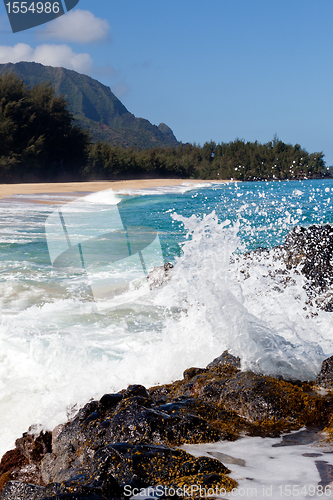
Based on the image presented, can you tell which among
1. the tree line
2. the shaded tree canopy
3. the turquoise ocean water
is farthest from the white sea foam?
the shaded tree canopy

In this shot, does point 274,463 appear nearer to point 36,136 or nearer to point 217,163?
point 36,136

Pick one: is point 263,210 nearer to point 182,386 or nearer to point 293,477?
point 182,386

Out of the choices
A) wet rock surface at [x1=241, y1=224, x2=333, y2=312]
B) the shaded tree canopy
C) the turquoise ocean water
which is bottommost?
the turquoise ocean water

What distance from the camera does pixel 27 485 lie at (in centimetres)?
199

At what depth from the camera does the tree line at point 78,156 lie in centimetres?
3491

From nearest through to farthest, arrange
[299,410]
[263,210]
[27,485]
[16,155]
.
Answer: [27,485], [299,410], [263,210], [16,155]

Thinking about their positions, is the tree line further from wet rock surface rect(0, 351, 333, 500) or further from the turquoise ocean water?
wet rock surface rect(0, 351, 333, 500)

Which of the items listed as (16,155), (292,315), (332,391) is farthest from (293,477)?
(16,155)

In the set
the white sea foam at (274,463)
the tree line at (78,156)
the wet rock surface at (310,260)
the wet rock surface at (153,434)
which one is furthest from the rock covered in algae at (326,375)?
the tree line at (78,156)

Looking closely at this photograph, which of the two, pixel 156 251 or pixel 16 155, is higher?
pixel 16 155

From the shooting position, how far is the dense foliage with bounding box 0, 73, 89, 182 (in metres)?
33.8

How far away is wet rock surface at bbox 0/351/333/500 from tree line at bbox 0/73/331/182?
107ft

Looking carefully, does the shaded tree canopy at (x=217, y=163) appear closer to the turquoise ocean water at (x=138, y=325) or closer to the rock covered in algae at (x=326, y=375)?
the turquoise ocean water at (x=138, y=325)

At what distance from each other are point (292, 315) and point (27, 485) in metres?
3.55
